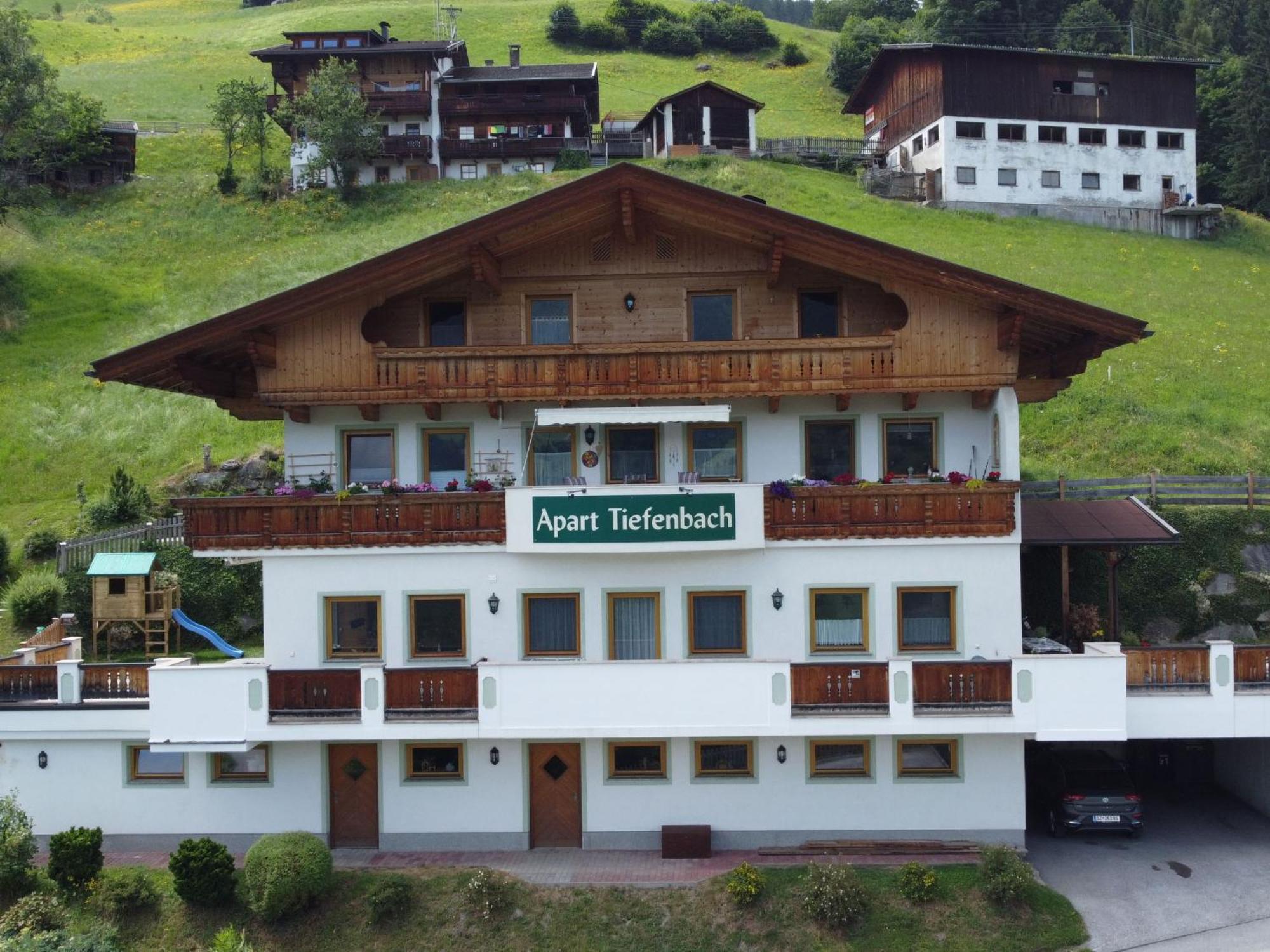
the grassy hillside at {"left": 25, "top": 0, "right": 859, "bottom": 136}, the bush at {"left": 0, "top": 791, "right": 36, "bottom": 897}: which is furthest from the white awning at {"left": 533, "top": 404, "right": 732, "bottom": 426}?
the grassy hillside at {"left": 25, "top": 0, "right": 859, "bottom": 136}

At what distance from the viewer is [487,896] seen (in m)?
16.4

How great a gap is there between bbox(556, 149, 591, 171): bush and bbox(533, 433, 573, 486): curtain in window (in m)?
48.6

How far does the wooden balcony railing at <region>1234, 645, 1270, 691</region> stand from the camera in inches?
693

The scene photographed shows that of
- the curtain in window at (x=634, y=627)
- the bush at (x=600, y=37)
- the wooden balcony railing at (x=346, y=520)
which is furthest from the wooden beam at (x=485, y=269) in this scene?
the bush at (x=600, y=37)

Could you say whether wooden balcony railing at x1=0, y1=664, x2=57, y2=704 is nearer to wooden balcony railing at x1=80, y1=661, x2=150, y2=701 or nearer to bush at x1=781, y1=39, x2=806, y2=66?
wooden balcony railing at x1=80, y1=661, x2=150, y2=701

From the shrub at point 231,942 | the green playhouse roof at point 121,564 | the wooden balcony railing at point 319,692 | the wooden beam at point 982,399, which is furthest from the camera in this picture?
the green playhouse roof at point 121,564

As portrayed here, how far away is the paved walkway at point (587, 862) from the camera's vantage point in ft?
56.5

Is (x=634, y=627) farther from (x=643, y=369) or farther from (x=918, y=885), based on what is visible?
(x=918, y=885)

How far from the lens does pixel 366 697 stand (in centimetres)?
1734

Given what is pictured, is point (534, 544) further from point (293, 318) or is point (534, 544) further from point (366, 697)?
point (293, 318)

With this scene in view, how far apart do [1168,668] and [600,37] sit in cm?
9643

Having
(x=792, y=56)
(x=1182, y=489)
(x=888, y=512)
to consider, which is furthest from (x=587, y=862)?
(x=792, y=56)

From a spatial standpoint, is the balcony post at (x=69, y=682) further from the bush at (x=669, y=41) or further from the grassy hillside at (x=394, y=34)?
the bush at (x=669, y=41)

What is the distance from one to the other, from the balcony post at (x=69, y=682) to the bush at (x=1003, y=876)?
14.9m
